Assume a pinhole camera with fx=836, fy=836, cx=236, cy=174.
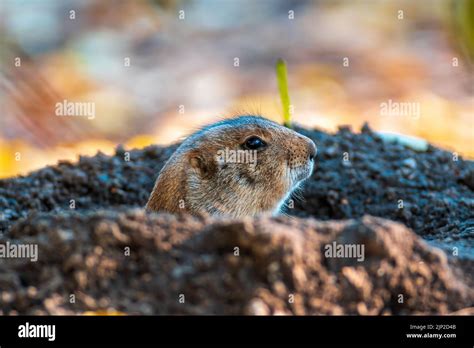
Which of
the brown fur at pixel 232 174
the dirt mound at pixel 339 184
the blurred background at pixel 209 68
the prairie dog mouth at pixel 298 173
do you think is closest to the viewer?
the brown fur at pixel 232 174

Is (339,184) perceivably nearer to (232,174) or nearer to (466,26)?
→ (232,174)

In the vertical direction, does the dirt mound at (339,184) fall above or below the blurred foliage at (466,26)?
below

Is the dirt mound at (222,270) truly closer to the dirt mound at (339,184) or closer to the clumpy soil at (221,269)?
the clumpy soil at (221,269)

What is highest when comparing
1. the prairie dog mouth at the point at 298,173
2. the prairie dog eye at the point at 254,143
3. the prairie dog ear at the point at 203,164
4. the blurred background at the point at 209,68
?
the blurred background at the point at 209,68

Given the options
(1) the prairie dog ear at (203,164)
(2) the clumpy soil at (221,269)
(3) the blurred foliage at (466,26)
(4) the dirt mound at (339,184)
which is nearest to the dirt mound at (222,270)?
(2) the clumpy soil at (221,269)

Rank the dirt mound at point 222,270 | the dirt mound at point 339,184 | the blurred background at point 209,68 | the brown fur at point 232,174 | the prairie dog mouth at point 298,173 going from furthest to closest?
the blurred background at point 209,68, the dirt mound at point 339,184, the prairie dog mouth at point 298,173, the brown fur at point 232,174, the dirt mound at point 222,270
